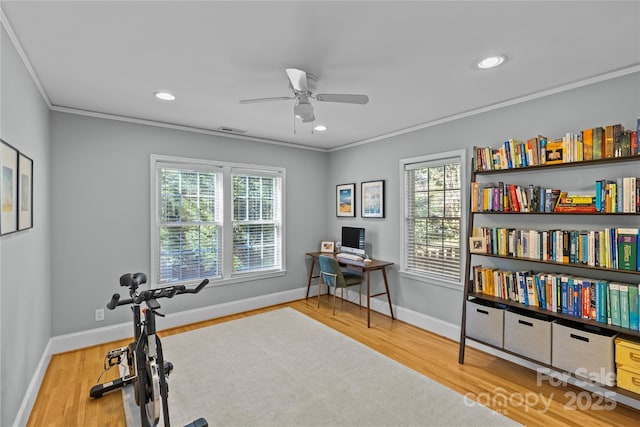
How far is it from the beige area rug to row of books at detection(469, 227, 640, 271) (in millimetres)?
1288

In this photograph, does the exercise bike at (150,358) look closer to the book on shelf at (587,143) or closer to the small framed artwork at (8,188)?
the small framed artwork at (8,188)

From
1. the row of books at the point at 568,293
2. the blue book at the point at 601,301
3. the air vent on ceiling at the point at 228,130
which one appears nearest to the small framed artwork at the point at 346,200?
the air vent on ceiling at the point at 228,130

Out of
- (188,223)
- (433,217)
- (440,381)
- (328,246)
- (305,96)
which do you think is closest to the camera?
(305,96)

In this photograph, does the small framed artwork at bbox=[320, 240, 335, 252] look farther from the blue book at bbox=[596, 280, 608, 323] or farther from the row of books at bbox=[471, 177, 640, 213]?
the blue book at bbox=[596, 280, 608, 323]

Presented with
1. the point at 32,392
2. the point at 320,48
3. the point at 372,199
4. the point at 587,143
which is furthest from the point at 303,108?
the point at 32,392

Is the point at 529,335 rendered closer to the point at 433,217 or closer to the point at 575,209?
the point at 575,209

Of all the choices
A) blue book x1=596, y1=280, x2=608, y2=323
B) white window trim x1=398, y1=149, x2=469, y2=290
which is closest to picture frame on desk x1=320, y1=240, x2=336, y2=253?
white window trim x1=398, y1=149, x2=469, y2=290

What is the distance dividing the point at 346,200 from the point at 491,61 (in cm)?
302

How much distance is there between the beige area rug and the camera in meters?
2.18

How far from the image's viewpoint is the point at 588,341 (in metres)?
2.20

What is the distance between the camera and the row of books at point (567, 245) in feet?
6.89

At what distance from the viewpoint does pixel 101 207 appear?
11.1 feet

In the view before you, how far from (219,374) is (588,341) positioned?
293 centimetres

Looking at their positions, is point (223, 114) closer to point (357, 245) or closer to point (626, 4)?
point (357, 245)
